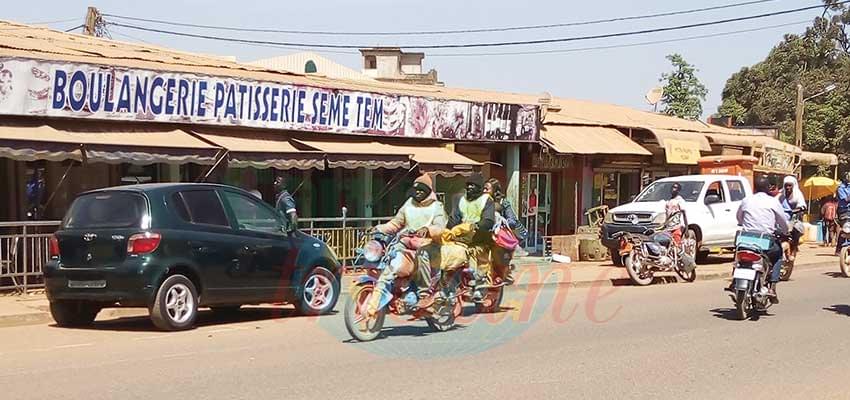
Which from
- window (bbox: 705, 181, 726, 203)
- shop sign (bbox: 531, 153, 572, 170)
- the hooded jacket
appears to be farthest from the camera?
shop sign (bbox: 531, 153, 572, 170)

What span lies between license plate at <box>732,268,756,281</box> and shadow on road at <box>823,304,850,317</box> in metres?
1.94

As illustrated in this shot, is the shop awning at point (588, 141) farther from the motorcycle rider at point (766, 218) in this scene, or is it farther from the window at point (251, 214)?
the window at point (251, 214)

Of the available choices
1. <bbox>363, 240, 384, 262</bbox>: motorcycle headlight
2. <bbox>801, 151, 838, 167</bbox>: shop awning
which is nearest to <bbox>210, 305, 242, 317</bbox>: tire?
<bbox>363, 240, 384, 262</bbox>: motorcycle headlight

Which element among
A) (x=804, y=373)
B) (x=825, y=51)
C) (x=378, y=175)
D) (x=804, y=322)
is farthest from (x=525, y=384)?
(x=825, y=51)

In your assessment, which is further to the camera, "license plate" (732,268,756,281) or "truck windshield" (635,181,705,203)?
"truck windshield" (635,181,705,203)

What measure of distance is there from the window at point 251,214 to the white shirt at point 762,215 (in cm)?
583

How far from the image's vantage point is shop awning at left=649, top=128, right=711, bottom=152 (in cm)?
2503

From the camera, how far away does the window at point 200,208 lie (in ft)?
34.5

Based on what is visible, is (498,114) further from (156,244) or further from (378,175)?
(156,244)

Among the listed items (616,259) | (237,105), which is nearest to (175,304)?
(237,105)

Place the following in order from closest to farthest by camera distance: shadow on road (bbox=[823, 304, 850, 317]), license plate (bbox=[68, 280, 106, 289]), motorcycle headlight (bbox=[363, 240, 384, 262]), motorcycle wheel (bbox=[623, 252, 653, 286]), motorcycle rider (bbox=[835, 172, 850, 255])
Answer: motorcycle headlight (bbox=[363, 240, 384, 262]) < license plate (bbox=[68, 280, 106, 289]) < shadow on road (bbox=[823, 304, 850, 317]) < motorcycle wheel (bbox=[623, 252, 653, 286]) < motorcycle rider (bbox=[835, 172, 850, 255])

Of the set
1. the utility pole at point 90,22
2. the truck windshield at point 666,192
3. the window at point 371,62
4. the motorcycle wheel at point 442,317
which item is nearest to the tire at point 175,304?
the motorcycle wheel at point 442,317

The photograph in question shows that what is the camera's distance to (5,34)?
56.2 feet

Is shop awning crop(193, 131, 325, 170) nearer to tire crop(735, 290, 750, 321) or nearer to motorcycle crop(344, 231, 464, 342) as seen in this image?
motorcycle crop(344, 231, 464, 342)
